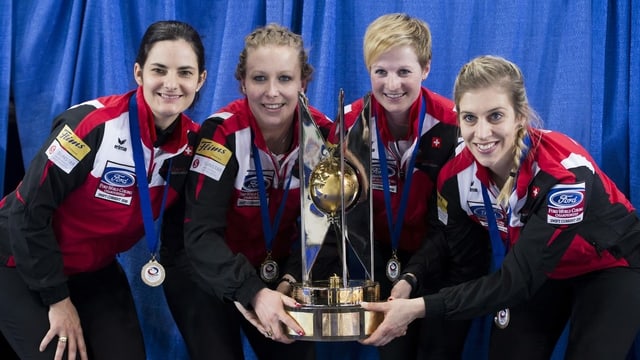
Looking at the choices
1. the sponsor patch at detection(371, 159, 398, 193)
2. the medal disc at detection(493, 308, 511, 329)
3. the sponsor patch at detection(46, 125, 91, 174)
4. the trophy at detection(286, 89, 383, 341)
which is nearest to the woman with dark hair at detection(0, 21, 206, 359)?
the sponsor patch at detection(46, 125, 91, 174)

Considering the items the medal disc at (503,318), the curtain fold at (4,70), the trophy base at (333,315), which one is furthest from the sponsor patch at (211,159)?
the curtain fold at (4,70)

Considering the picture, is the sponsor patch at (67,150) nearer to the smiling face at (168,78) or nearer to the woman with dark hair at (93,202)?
the woman with dark hair at (93,202)

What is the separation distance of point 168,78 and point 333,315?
0.80 metres

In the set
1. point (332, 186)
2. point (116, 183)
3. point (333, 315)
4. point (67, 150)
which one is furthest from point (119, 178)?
point (333, 315)

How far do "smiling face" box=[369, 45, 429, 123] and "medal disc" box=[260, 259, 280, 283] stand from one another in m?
0.57

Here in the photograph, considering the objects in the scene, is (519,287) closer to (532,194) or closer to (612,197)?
(532,194)

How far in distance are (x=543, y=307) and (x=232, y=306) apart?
920 mm

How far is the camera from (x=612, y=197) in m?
2.23

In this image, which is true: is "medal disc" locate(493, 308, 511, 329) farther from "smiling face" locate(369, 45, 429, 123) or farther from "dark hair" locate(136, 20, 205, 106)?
"dark hair" locate(136, 20, 205, 106)

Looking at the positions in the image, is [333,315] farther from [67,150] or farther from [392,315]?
[67,150]

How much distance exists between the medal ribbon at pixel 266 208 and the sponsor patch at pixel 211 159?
0.09 meters

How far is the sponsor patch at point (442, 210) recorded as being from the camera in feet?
7.82

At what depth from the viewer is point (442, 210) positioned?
2.40 m

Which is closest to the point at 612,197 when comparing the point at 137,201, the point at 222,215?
the point at 222,215
